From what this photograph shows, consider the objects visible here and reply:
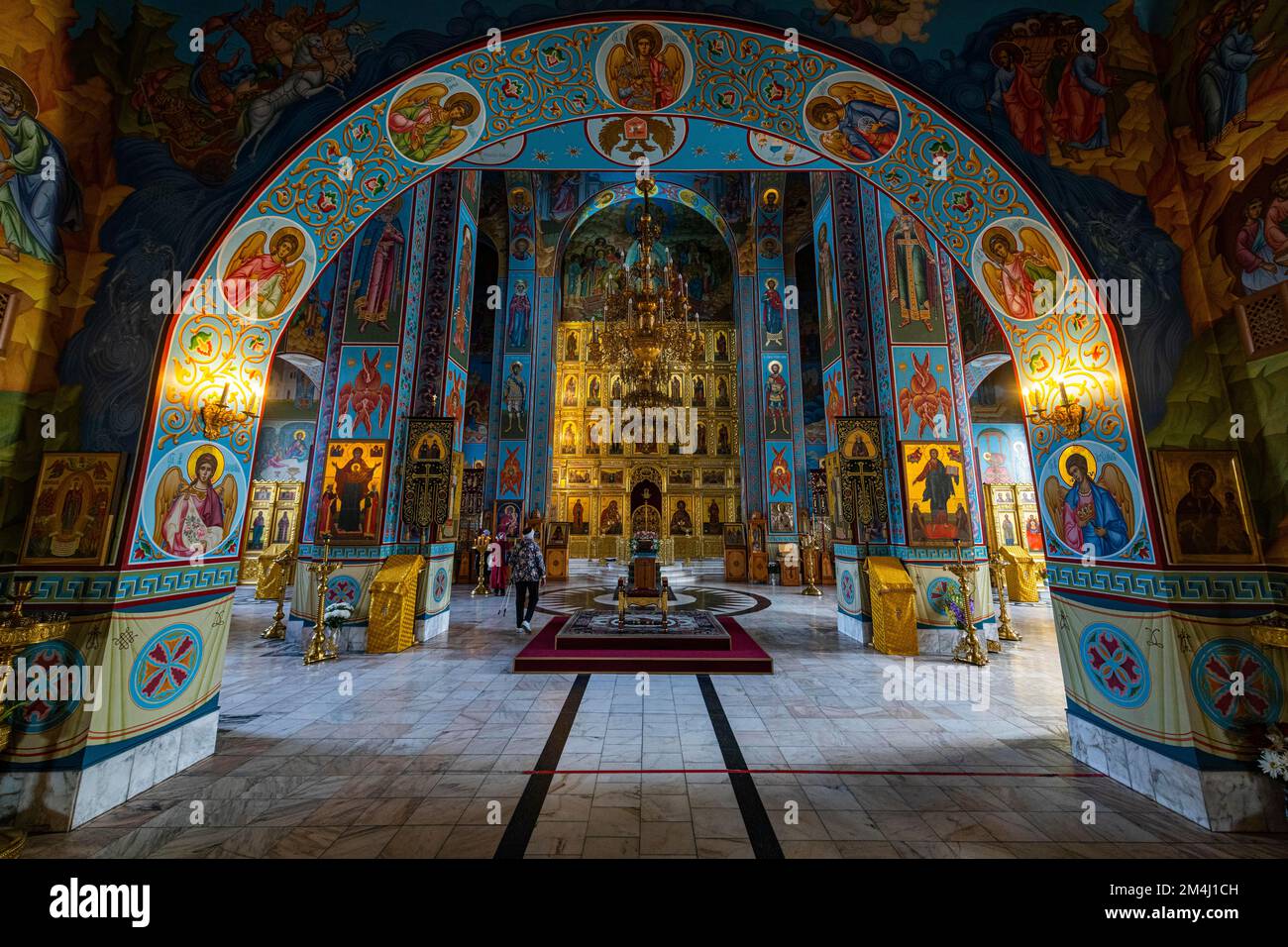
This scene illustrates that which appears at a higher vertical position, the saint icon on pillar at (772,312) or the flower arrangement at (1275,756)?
the saint icon on pillar at (772,312)

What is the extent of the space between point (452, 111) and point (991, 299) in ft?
16.6

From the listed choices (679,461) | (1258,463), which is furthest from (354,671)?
(679,461)

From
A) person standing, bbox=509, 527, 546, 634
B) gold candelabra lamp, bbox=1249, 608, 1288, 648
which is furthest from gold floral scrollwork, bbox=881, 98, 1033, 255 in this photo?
person standing, bbox=509, 527, 546, 634

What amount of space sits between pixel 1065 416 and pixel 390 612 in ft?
26.1

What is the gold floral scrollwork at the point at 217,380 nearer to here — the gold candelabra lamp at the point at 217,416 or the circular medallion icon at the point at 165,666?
the gold candelabra lamp at the point at 217,416

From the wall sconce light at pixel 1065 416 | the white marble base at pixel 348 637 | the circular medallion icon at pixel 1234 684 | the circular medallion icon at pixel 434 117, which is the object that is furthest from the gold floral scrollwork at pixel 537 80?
the white marble base at pixel 348 637

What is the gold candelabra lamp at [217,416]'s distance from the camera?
11.1 feet

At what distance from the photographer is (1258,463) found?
Answer: 289 cm

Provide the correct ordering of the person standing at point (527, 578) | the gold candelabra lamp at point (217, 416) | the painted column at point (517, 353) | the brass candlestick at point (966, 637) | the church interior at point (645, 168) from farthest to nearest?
the painted column at point (517, 353) < the person standing at point (527, 578) < the brass candlestick at point (966, 637) < the gold candelabra lamp at point (217, 416) < the church interior at point (645, 168)

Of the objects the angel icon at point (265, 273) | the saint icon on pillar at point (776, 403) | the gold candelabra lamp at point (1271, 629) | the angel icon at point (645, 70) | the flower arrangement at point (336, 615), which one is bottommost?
the flower arrangement at point (336, 615)

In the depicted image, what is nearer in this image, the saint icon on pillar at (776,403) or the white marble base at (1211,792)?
the white marble base at (1211,792)

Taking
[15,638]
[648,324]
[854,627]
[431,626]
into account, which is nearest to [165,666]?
[15,638]

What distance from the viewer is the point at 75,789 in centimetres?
268
